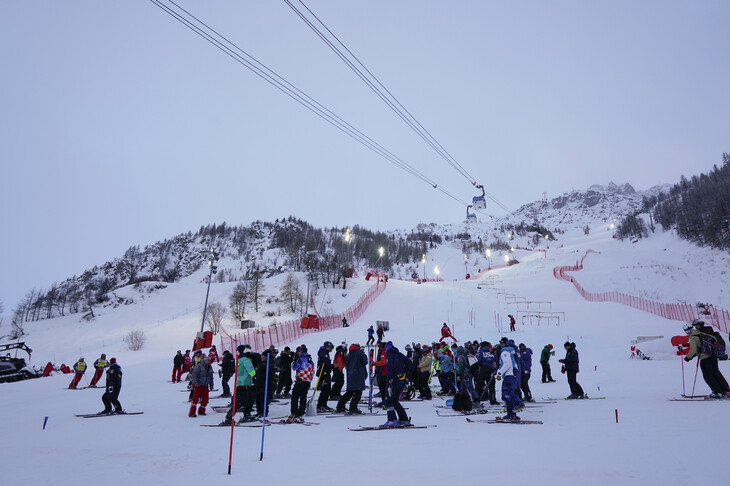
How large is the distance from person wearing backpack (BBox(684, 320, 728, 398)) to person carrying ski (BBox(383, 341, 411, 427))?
7.38 metres

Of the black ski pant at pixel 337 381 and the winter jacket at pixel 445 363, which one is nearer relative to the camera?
the black ski pant at pixel 337 381

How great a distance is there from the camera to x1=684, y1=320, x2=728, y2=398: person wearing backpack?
10320 mm

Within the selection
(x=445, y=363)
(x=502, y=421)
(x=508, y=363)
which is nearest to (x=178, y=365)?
(x=445, y=363)

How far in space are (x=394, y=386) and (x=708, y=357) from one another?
26.9ft

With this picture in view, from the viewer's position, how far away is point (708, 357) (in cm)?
1039

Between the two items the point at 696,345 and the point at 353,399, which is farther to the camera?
Answer: the point at 353,399

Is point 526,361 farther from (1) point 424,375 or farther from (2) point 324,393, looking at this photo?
(2) point 324,393

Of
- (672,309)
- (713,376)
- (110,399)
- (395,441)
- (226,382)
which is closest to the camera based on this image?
(395,441)

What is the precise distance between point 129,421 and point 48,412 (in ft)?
13.9

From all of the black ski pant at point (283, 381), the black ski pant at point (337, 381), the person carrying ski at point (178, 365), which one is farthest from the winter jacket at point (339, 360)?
the person carrying ski at point (178, 365)

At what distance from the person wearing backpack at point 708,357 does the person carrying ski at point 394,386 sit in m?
7.38

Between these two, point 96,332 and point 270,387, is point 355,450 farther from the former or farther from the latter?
point 96,332

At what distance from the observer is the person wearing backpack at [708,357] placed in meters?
10.3

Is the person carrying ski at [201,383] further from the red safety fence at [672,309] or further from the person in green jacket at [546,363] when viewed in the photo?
the red safety fence at [672,309]
